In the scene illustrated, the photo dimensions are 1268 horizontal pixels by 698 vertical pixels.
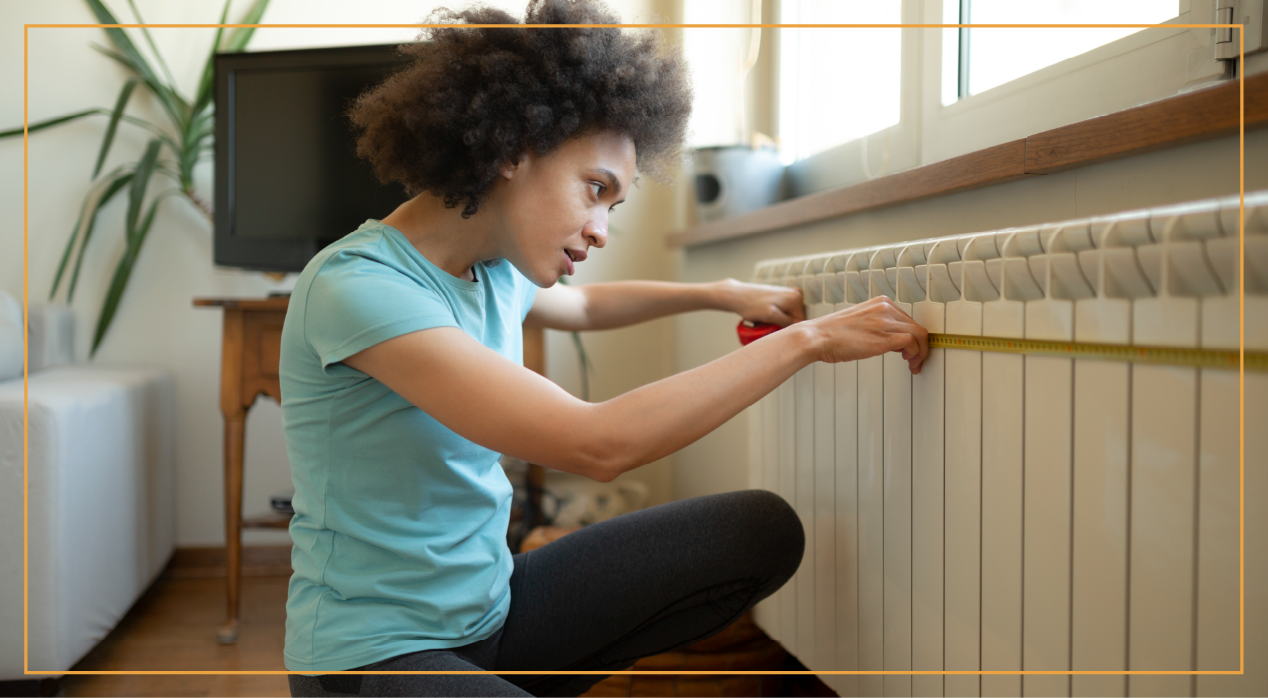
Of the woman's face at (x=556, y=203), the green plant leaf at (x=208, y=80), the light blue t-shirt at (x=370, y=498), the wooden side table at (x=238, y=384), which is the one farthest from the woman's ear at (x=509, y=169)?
the green plant leaf at (x=208, y=80)

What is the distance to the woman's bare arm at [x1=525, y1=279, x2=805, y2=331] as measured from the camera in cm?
110

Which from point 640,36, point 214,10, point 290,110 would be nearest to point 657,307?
point 640,36

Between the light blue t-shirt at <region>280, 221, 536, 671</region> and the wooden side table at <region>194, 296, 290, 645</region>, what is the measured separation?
93cm

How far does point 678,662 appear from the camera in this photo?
57.8 inches

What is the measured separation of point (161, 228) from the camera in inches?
82.7

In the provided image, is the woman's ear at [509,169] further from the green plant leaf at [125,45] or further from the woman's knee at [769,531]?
the green plant leaf at [125,45]

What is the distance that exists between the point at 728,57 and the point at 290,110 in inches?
41.8

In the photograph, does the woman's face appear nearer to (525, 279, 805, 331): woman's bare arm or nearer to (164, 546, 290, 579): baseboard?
(525, 279, 805, 331): woman's bare arm

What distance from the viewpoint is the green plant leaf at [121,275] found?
1932mm

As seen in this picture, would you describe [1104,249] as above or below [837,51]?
below

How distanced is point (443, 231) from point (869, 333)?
455mm

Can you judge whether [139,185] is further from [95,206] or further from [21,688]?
[21,688]

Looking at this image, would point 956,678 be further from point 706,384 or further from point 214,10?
point 214,10

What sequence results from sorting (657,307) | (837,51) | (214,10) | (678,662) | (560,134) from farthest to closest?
(214,10)
(837,51)
(678,662)
(657,307)
(560,134)
